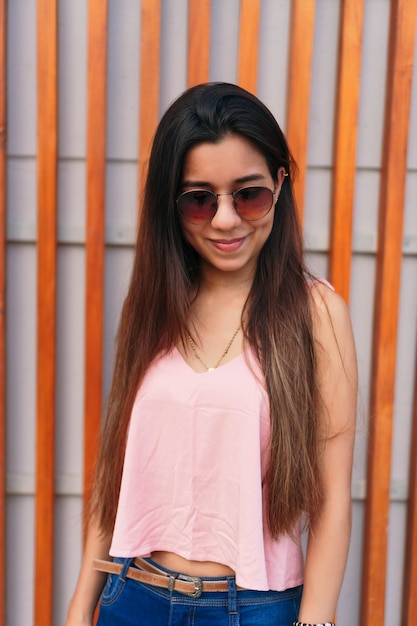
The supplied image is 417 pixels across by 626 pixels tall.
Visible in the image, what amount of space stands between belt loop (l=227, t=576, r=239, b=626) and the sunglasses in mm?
728

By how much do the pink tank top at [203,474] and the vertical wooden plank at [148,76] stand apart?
80cm

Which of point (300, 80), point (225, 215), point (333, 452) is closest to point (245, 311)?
point (225, 215)

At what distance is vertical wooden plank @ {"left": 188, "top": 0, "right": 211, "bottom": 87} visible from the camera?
1.98 meters

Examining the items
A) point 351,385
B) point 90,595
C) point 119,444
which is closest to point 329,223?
point 351,385

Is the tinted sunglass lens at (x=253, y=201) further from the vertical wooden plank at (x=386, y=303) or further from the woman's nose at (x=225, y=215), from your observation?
the vertical wooden plank at (x=386, y=303)

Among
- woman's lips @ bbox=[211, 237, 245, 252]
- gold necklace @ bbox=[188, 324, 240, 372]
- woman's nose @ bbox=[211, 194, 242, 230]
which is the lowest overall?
gold necklace @ bbox=[188, 324, 240, 372]

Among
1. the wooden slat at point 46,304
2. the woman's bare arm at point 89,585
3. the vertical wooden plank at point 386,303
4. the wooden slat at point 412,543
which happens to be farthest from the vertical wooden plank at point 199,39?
the woman's bare arm at point 89,585

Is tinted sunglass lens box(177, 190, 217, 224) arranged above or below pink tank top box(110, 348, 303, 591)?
above

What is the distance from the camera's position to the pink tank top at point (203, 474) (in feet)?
4.49

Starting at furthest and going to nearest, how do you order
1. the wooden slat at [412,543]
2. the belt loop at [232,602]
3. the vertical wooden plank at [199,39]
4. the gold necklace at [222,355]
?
the wooden slat at [412,543], the vertical wooden plank at [199,39], the gold necklace at [222,355], the belt loop at [232,602]

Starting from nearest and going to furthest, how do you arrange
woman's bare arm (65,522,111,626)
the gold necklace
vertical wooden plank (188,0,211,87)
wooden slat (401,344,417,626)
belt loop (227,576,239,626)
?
belt loop (227,576,239,626) < the gold necklace < woman's bare arm (65,522,111,626) < vertical wooden plank (188,0,211,87) < wooden slat (401,344,417,626)

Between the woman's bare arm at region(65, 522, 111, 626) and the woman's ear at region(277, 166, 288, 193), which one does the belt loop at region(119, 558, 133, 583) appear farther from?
the woman's ear at region(277, 166, 288, 193)

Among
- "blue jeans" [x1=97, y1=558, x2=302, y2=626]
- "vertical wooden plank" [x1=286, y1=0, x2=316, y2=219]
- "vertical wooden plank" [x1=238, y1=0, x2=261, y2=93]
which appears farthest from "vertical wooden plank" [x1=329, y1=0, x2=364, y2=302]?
"blue jeans" [x1=97, y1=558, x2=302, y2=626]

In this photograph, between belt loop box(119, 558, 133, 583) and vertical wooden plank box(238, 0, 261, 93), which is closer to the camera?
belt loop box(119, 558, 133, 583)
